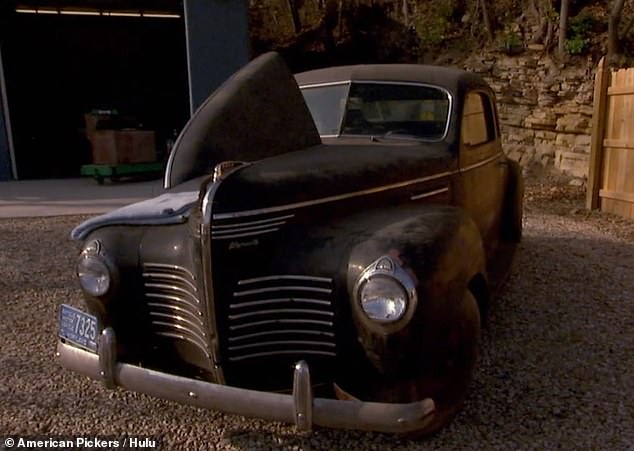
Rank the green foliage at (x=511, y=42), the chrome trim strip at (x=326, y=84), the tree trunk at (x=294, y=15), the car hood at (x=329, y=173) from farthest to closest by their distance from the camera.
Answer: the tree trunk at (x=294, y=15), the green foliage at (x=511, y=42), the chrome trim strip at (x=326, y=84), the car hood at (x=329, y=173)

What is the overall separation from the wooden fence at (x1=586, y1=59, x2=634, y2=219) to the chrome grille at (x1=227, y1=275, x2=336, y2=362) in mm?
5979

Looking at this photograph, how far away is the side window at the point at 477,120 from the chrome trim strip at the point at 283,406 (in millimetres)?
1994

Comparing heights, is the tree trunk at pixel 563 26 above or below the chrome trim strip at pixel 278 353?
above

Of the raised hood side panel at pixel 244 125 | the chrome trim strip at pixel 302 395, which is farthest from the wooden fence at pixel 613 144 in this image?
the chrome trim strip at pixel 302 395

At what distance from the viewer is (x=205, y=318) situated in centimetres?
206

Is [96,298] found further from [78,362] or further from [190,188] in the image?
[190,188]

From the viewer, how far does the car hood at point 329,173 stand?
2082 millimetres

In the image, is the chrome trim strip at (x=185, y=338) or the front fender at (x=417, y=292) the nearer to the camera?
the front fender at (x=417, y=292)

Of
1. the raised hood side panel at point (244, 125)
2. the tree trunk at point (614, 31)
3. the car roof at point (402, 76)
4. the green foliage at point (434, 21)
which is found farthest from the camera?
the green foliage at point (434, 21)

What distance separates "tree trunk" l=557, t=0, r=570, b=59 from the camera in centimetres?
927

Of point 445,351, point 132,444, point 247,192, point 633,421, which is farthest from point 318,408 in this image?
point 633,421

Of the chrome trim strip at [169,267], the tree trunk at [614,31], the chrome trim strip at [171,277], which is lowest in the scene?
the chrome trim strip at [171,277]

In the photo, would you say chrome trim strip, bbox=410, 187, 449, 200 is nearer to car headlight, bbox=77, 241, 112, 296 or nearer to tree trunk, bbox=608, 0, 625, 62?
car headlight, bbox=77, 241, 112, 296

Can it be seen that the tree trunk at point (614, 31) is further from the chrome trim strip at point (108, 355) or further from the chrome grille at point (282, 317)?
the chrome trim strip at point (108, 355)
